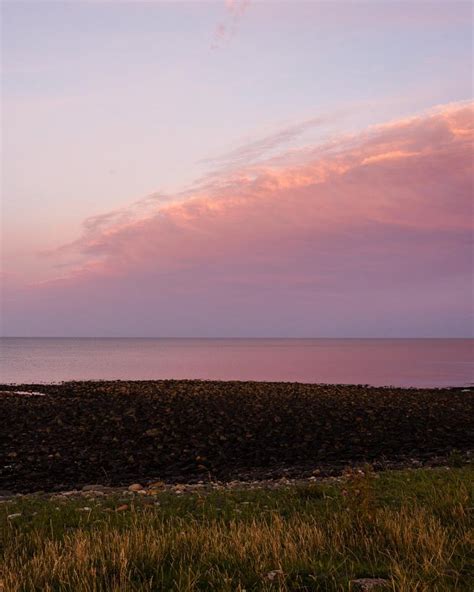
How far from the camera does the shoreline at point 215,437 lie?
21406mm

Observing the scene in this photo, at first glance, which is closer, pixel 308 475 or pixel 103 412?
pixel 308 475

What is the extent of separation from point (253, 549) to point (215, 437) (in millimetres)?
19454

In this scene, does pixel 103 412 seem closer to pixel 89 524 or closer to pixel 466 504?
pixel 89 524

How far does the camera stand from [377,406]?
40.5m

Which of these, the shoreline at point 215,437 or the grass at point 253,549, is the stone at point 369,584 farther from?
the shoreline at point 215,437

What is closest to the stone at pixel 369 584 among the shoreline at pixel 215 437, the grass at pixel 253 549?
the grass at pixel 253 549

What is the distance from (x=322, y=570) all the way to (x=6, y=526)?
6979 millimetres

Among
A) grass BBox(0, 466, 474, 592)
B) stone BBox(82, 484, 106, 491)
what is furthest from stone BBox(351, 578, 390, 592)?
stone BBox(82, 484, 106, 491)

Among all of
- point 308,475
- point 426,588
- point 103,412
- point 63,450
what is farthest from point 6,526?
point 103,412

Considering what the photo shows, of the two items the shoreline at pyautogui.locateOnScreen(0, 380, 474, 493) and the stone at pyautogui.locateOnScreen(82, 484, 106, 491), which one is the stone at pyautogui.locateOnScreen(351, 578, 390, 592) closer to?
the shoreline at pyautogui.locateOnScreen(0, 380, 474, 493)

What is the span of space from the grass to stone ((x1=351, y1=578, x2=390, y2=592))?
0.10 meters

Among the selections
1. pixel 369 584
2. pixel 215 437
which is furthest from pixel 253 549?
pixel 215 437

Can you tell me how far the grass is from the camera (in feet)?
24.4

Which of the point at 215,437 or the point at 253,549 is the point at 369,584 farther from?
the point at 215,437
